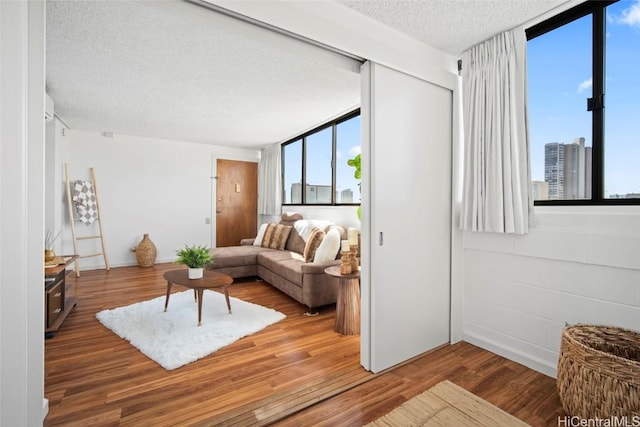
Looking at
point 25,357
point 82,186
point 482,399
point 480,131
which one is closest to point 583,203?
point 480,131

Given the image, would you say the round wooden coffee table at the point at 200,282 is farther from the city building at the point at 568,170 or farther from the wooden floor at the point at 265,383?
the city building at the point at 568,170

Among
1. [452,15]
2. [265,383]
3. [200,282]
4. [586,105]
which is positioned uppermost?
[452,15]

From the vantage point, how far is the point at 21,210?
1.09 meters

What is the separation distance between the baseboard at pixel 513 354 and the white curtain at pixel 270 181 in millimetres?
4337

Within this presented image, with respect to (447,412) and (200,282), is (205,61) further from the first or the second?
(447,412)

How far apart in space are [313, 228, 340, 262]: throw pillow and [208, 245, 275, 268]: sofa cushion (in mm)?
1408

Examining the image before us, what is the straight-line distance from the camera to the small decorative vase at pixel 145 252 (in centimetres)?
527

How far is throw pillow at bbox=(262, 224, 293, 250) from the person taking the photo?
4.72 m

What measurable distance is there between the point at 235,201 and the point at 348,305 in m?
4.50

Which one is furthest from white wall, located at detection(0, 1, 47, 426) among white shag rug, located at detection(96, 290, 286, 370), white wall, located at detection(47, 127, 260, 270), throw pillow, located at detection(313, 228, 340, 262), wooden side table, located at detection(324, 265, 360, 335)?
white wall, located at detection(47, 127, 260, 270)

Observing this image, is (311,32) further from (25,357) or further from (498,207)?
(25,357)

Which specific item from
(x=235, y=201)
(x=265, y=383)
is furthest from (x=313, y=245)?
(x=235, y=201)

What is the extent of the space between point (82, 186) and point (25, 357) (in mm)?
4826

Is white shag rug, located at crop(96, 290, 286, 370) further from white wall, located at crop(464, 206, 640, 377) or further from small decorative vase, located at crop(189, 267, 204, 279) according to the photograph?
white wall, located at crop(464, 206, 640, 377)
